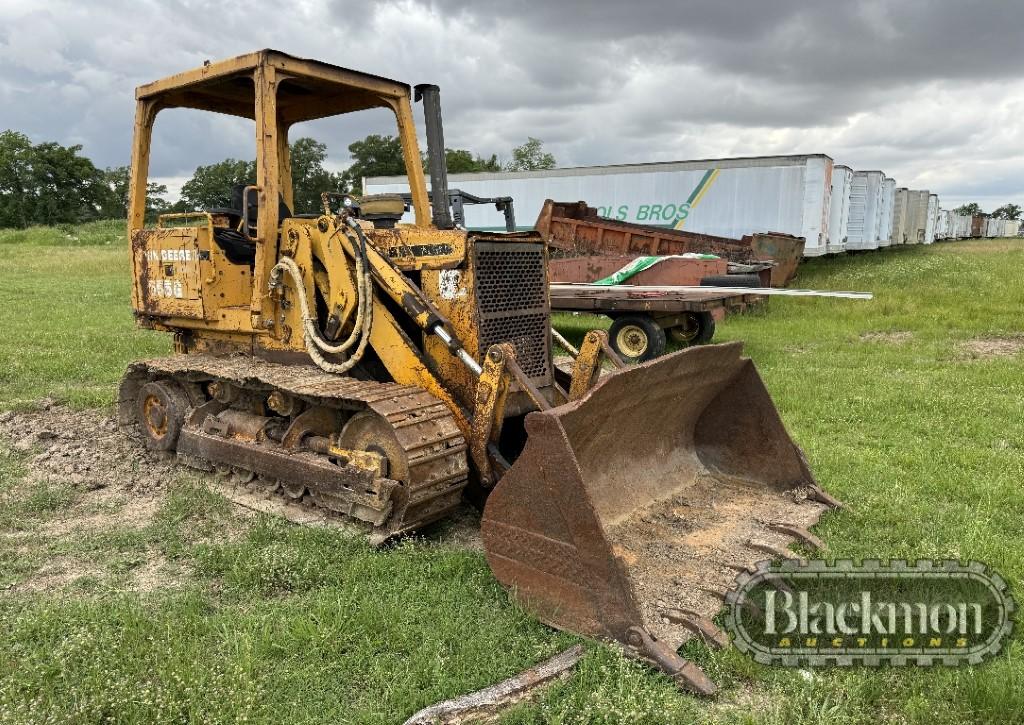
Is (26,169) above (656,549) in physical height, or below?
above

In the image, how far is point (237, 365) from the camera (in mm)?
5434

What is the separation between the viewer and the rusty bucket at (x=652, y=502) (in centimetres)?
339

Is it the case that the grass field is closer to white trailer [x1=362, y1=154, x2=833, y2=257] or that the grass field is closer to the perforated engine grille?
the perforated engine grille

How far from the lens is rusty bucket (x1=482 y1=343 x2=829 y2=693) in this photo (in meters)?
3.39

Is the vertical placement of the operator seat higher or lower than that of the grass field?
higher

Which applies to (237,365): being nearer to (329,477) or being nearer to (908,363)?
(329,477)

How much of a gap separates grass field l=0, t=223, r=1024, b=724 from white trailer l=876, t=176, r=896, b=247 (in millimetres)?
21935

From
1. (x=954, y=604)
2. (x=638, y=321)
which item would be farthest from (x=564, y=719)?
(x=638, y=321)

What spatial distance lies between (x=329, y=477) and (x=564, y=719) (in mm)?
2172

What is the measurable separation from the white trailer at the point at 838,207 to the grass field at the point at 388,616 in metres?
13.7

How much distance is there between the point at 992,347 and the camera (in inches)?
454

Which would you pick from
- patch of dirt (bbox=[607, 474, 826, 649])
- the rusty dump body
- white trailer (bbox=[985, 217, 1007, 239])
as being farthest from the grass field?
white trailer (bbox=[985, 217, 1007, 239])

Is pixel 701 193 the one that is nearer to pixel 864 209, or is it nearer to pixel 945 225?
pixel 864 209

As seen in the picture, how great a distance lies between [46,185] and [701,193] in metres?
59.3
